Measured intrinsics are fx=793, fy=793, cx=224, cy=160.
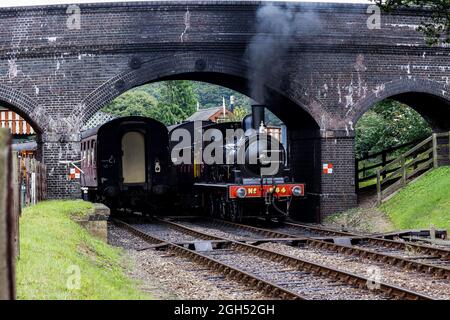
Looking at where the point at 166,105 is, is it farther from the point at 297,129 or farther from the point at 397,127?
the point at 297,129

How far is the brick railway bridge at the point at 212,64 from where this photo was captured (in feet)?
74.3

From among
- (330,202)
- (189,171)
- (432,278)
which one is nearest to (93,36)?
(189,171)

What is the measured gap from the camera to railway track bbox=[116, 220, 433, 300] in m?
10.5

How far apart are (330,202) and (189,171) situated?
17.5 feet

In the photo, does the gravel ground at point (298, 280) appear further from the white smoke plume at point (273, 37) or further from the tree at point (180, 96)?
the tree at point (180, 96)

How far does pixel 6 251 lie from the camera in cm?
525

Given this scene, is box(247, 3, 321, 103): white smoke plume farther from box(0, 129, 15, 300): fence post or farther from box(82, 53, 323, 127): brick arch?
box(0, 129, 15, 300): fence post

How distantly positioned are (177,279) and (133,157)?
45.8ft

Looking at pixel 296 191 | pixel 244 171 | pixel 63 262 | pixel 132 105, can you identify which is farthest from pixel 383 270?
pixel 132 105

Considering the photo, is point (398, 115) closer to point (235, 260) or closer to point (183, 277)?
point (235, 260)

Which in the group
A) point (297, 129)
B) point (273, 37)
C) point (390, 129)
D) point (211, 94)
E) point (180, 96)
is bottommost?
point (297, 129)

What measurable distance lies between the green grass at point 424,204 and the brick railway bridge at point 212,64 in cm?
225

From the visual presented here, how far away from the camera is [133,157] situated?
26078 millimetres

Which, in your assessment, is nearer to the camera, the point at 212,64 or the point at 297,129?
the point at 212,64
